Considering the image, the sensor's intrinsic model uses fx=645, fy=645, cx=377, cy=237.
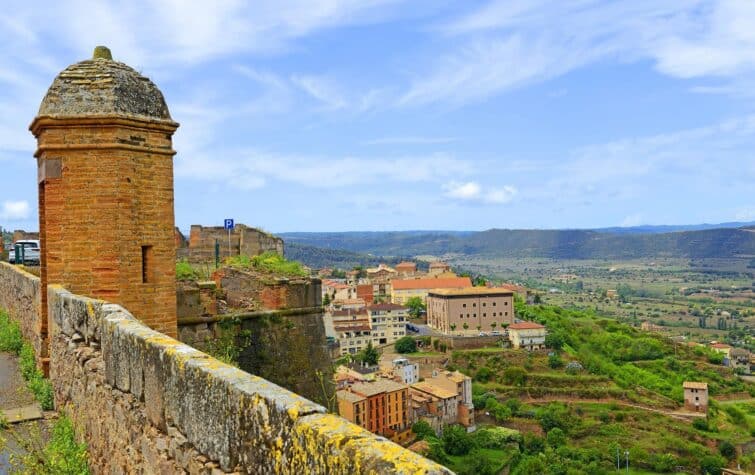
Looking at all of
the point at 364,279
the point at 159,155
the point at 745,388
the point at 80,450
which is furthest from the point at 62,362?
the point at 364,279

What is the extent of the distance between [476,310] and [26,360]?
96.6 m

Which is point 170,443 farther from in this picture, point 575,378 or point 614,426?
point 575,378

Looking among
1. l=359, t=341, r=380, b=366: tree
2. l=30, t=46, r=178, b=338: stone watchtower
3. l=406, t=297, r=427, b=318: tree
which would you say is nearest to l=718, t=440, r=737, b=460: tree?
l=359, t=341, r=380, b=366: tree

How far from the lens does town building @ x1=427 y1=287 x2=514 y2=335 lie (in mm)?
100562

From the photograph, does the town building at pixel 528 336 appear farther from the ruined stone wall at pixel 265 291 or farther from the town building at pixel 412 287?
the ruined stone wall at pixel 265 291

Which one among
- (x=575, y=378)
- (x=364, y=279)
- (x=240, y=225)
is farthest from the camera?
(x=364, y=279)

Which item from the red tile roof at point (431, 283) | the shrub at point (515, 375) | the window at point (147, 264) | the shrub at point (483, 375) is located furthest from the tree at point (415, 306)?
the window at point (147, 264)

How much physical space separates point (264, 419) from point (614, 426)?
75446 mm

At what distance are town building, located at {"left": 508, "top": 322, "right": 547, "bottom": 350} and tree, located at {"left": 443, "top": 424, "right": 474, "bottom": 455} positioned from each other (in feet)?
99.8

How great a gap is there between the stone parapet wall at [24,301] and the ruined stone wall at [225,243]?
11.5 ft

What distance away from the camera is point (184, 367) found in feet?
10.1

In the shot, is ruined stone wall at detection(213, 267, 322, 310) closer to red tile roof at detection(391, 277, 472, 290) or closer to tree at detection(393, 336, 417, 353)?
tree at detection(393, 336, 417, 353)

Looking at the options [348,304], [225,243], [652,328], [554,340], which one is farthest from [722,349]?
[225,243]

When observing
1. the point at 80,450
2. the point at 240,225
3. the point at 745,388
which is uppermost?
the point at 240,225
